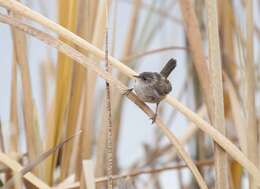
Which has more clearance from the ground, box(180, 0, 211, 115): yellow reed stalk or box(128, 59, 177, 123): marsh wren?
box(180, 0, 211, 115): yellow reed stalk

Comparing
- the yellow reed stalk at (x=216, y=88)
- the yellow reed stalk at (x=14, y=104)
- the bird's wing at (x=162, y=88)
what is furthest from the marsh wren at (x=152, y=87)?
the yellow reed stalk at (x=14, y=104)

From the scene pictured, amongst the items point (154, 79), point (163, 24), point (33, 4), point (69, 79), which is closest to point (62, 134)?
point (69, 79)

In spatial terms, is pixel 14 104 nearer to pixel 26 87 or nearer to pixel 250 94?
pixel 26 87

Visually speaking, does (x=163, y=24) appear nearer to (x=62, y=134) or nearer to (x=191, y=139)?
(x=191, y=139)

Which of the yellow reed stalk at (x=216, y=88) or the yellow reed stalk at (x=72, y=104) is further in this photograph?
the yellow reed stalk at (x=72, y=104)

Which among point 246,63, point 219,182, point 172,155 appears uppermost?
point 172,155

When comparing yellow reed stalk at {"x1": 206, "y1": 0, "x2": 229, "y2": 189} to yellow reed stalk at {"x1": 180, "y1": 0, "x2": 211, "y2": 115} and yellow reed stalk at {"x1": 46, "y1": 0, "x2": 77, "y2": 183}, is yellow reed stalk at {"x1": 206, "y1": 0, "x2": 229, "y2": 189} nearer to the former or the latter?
yellow reed stalk at {"x1": 180, "y1": 0, "x2": 211, "y2": 115}

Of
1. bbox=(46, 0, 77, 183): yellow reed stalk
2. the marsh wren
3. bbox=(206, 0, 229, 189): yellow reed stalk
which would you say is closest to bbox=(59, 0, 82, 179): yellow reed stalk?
bbox=(46, 0, 77, 183): yellow reed stalk

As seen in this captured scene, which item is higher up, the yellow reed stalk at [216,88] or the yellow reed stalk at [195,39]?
the yellow reed stalk at [195,39]

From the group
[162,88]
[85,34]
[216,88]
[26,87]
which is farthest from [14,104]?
[216,88]

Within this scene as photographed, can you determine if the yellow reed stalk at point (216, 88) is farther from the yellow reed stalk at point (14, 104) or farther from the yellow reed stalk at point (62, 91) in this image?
the yellow reed stalk at point (14, 104)

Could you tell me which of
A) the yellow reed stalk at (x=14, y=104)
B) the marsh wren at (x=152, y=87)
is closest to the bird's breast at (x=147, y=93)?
the marsh wren at (x=152, y=87)

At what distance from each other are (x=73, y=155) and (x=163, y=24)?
73 centimetres

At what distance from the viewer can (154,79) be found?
3.04 ft
